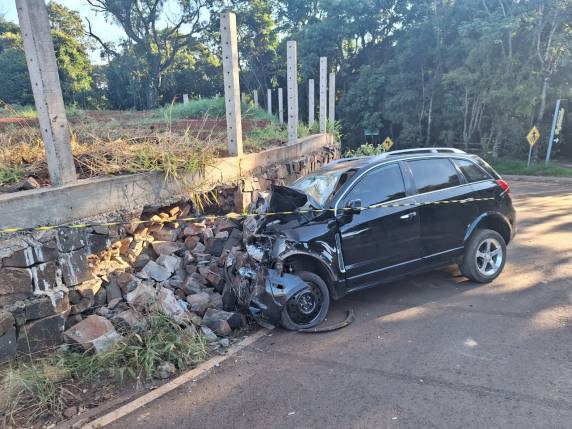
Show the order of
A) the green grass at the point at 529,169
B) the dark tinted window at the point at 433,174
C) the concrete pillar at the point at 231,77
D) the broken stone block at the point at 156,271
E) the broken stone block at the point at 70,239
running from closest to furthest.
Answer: the broken stone block at the point at 70,239 → the broken stone block at the point at 156,271 → the dark tinted window at the point at 433,174 → the concrete pillar at the point at 231,77 → the green grass at the point at 529,169

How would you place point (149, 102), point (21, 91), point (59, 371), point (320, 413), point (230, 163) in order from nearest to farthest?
1. point (320, 413)
2. point (59, 371)
3. point (230, 163)
4. point (21, 91)
5. point (149, 102)

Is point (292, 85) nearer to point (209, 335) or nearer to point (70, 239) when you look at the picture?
point (70, 239)

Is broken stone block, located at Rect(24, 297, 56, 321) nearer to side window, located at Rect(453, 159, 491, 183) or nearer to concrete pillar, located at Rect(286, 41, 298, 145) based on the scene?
side window, located at Rect(453, 159, 491, 183)

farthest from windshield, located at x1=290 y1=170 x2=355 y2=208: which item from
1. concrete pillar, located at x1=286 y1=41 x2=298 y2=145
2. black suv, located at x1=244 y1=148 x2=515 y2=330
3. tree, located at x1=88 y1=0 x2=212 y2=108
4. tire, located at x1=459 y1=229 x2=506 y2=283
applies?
tree, located at x1=88 y1=0 x2=212 y2=108

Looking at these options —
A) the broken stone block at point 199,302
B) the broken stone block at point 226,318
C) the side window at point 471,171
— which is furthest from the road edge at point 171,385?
the side window at point 471,171

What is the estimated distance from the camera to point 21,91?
27266 mm

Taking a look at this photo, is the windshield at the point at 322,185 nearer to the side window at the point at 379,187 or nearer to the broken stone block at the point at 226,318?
the side window at the point at 379,187

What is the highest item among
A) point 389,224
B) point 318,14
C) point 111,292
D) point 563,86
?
point 318,14

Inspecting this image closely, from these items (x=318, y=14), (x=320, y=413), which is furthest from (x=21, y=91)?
(x=320, y=413)

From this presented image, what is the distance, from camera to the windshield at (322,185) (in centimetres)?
491

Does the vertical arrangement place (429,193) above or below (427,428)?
above

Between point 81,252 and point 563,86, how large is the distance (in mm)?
25680

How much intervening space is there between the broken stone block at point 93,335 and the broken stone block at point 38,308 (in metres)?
0.27

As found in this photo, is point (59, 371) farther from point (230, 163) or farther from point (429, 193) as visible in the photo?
point (429, 193)
